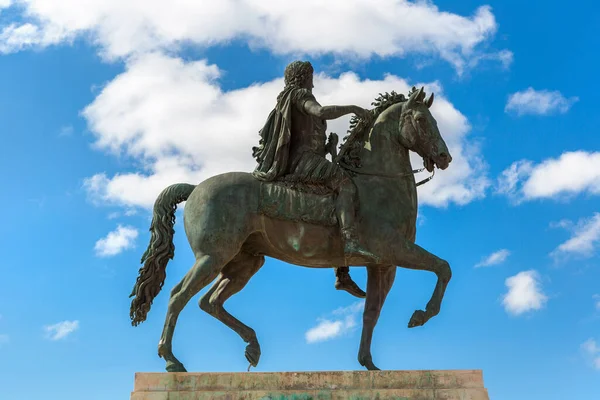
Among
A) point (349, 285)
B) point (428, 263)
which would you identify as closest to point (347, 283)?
point (349, 285)

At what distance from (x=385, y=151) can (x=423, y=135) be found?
0.58 m

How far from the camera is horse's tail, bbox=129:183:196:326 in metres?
11.1

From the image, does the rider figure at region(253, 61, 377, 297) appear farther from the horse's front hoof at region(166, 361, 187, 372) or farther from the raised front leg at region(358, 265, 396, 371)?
the horse's front hoof at region(166, 361, 187, 372)

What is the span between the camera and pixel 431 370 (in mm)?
9742

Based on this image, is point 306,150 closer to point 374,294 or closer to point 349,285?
point 349,285

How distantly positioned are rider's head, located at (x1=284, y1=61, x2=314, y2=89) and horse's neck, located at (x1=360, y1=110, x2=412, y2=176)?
117 cm

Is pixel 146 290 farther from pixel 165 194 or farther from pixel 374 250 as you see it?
pixel 374 250

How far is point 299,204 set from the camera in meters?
11.0

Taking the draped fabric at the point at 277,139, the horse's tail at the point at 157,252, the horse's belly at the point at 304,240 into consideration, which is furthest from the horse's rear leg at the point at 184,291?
the draped fabric at the point at 277,139

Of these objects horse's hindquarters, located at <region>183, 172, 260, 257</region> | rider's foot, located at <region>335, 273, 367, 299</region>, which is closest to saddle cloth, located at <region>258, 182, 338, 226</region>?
horse's hindquarters, located at <region>183, 172, 260, 257</region>

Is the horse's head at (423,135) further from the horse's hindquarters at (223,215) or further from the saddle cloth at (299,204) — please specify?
the horse's hindquarters at (223,215)

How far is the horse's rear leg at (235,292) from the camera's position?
11289 mm

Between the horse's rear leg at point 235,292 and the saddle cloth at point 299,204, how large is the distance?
3.31 feet

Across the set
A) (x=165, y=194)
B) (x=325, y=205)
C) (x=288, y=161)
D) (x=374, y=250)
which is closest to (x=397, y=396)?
(x=374, y=250)
